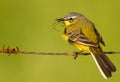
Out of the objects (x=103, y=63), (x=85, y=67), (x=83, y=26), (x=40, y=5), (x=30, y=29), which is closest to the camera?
(x=103, y=63)

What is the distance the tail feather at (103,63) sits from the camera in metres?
9.86

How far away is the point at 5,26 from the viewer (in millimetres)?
14227

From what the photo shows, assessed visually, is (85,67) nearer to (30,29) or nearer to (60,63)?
(60,63)

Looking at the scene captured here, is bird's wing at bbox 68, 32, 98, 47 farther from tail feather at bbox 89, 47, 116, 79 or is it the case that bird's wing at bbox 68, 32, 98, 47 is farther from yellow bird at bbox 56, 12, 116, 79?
tail feather at bbox 89, 47, 116, 79

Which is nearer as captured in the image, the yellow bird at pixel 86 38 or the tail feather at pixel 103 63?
the tail feather at pixel 103 63

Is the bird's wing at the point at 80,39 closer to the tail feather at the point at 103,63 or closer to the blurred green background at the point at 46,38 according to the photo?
the tail feather at the point at 103,63

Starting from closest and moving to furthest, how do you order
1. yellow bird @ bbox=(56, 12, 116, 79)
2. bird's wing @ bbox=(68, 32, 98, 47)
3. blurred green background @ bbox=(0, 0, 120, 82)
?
yellow bird @ bbox=(56, 12, 116, 79)
bird's wing @ bbox=(68, 32, 98, 47)
blurred green background @ bbox=(0, 0, 120, 82)

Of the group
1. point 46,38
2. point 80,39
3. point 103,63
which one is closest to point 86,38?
point 80,39

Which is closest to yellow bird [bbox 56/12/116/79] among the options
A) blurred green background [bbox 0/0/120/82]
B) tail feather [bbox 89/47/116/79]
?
tail feather [bbox 89/47/116/79]

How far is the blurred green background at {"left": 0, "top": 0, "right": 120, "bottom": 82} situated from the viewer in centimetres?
1270

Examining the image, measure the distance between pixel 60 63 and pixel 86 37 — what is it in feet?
7.95

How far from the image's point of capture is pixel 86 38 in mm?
10602

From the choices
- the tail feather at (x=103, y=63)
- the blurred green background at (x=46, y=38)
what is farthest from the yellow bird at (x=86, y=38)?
the blurred green background at (x=46, y=38)

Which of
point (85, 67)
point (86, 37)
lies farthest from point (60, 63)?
point (86, 37)
